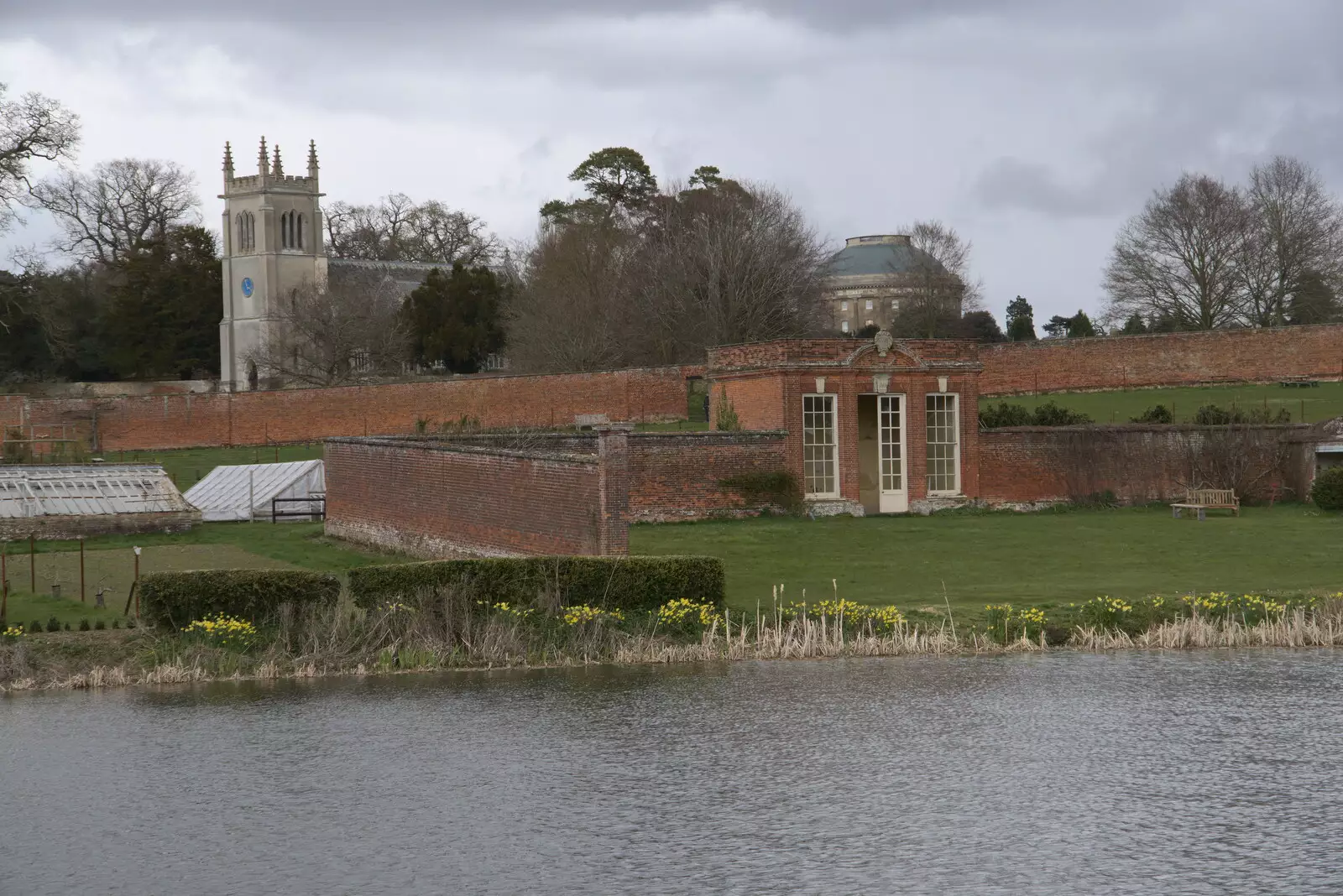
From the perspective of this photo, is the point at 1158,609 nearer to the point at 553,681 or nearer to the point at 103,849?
the point at 553,681

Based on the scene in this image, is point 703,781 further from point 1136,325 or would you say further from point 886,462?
point 1136,325

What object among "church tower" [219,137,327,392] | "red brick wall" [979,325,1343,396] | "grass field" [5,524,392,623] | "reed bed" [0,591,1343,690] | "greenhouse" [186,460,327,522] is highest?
"church tower" [219,137,327,392]

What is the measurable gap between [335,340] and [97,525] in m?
38.6

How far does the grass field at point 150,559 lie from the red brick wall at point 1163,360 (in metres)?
24.0

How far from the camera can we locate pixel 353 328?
7106 cm

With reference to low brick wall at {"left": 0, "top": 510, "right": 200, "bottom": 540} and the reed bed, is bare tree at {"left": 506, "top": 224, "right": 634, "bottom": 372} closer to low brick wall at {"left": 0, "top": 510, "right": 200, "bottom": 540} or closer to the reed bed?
low brick wall at {"left": 0, "top": 510, "right": 200, "bottom": 540}

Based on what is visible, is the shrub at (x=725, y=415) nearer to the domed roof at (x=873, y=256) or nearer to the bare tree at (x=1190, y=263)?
the bare tree at (x=1190, y=263)

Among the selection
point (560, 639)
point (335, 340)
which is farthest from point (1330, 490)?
point (335, 340)

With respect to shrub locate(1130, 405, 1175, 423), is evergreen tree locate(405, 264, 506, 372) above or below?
above

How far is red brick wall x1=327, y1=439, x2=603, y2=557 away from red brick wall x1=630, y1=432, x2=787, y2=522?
3.64 metres

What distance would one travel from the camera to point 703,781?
12055 mm

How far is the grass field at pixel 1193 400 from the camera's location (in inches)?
1550

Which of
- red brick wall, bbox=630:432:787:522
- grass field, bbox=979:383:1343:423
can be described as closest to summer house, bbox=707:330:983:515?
red brick wall, bbox=630:432:787:522

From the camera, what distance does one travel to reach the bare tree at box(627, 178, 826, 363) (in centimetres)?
5578
